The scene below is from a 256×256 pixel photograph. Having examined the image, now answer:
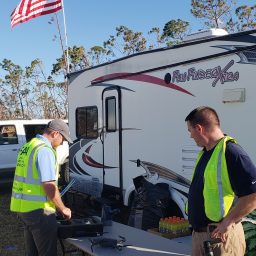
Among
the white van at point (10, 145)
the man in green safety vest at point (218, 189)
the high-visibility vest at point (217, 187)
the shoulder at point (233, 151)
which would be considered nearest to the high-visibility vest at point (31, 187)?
the man in green safety vest at point (218, 189)

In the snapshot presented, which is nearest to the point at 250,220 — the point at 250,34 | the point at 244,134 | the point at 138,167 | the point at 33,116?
the point at 244,134

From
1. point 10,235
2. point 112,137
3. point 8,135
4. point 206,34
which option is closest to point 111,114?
point 112,137

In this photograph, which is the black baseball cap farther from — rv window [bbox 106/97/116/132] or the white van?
the white van

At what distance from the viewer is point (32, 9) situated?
10.5 metres

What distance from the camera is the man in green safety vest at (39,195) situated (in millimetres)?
3930

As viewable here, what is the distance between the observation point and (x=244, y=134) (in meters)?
4.74

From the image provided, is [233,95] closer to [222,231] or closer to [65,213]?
[65,213]

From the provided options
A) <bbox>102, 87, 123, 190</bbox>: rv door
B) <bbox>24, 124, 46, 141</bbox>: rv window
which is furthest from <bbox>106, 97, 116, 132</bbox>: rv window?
<bbox>24, 124, 46, 141</bbox>: rv window

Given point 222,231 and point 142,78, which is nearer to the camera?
point 222,231

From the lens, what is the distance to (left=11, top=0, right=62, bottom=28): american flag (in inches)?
407

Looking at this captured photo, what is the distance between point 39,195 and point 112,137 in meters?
3.12

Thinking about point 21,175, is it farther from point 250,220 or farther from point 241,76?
point 241,76

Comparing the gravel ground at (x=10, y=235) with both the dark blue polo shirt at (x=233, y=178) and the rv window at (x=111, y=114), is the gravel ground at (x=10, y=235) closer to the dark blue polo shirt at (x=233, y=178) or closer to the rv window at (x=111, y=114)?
the rv window at (x=111, y=114)

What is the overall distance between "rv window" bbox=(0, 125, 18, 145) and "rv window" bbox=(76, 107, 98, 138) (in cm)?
371
